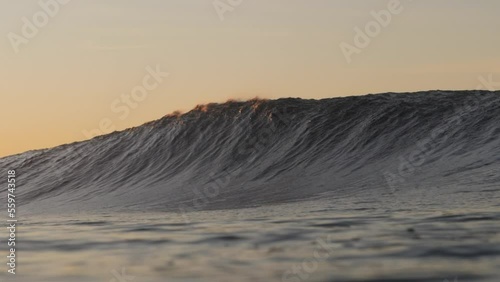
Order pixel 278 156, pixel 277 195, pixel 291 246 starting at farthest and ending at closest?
pixel 278 156 < pixel 277 195 < pixel 291 246

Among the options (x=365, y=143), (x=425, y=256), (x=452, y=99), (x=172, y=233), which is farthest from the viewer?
(x=452, y=99)

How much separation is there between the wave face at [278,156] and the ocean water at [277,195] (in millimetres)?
50

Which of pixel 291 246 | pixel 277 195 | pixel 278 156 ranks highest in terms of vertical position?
pixel 278 156

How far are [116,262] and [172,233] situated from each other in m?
1.77

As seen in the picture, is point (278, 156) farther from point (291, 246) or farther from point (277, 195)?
point (291, 246)

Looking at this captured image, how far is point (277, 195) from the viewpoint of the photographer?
12023 mm

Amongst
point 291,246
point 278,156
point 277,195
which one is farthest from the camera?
point 278,156

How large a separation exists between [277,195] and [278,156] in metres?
3.81

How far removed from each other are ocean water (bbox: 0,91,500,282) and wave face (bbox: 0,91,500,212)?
5 centimetres

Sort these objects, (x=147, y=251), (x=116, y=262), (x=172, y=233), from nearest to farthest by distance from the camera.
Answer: (x=116, y=262) → (x=147, y=251) → (x=172, y=233)

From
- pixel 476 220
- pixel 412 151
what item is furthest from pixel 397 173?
pixel 476 220

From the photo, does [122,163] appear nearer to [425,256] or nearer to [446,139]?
[446,139]

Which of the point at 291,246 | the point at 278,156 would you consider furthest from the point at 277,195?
the point at 291,246

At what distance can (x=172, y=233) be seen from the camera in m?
7.14
